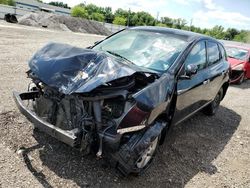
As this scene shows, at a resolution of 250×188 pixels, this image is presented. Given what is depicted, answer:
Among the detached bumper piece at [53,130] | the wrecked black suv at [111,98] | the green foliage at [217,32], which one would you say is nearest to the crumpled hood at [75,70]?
the wrecked black suv at [111,98]

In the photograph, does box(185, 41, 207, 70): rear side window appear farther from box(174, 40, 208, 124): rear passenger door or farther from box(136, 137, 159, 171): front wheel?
box(136, 137, 159, 171): front wheel

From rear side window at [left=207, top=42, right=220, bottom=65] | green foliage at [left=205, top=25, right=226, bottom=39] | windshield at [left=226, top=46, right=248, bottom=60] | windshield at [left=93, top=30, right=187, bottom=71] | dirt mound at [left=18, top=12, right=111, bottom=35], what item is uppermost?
windshield at [left=93, top=30, right=187, bottom=71]

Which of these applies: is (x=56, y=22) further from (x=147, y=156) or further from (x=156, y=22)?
(x=156, y=22)

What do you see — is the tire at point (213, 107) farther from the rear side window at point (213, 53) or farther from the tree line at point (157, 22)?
the tree line at point (157, 22)

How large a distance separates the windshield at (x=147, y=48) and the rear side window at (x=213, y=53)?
1126 millimetres

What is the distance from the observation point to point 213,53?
20.6 ft

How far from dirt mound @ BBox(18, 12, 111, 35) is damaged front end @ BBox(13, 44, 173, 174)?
25597mm

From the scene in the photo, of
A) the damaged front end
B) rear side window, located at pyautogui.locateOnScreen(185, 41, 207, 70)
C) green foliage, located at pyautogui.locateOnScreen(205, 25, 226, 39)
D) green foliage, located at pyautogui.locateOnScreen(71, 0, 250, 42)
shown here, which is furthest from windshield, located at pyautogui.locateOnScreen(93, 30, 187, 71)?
green foliage, located at pyautogui.locateOnScreen(205, 25, 226, 39)

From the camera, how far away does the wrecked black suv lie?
139 inches

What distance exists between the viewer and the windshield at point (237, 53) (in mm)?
12413

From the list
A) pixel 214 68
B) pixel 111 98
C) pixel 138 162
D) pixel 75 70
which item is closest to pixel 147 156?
pixel 138 162

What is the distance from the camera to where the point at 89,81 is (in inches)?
142

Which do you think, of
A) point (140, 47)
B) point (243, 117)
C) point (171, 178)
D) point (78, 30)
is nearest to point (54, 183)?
point (171, 178)

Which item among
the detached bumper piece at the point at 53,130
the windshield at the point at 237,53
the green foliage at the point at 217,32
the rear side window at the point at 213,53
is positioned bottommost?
the green foliage at the point at 217,32
